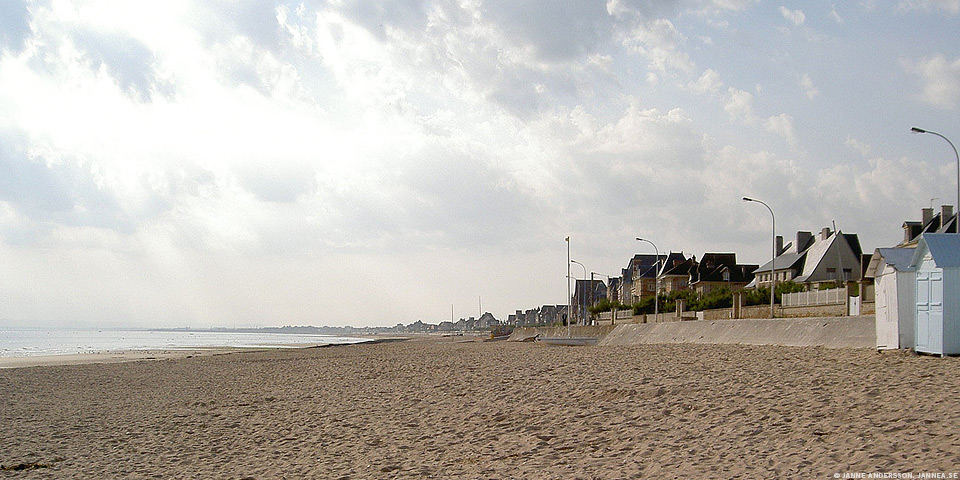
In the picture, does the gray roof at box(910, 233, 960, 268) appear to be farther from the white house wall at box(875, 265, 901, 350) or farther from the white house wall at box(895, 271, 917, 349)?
the white house wall at box(875, 265, 901, 350)

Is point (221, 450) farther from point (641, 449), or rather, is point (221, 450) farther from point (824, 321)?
point (824, 321)

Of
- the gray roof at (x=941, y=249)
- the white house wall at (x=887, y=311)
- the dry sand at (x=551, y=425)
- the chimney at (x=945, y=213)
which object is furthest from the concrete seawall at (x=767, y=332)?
the chimney at (x=945, y=213)

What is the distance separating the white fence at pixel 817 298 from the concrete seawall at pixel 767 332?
533 cm


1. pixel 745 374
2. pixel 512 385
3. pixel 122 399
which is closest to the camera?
pixel 745 374

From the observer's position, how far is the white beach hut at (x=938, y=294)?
16.0 metres

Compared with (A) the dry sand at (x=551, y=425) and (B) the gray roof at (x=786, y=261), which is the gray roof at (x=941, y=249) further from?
(B) the gray roof at (x=786, y=261)

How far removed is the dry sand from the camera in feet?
30.7

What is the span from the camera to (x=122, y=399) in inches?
894

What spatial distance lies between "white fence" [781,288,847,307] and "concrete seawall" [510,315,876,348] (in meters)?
5.33

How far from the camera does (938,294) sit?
53.7 feet

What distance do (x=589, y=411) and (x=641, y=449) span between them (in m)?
3.20

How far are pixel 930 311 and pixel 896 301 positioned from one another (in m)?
1.04

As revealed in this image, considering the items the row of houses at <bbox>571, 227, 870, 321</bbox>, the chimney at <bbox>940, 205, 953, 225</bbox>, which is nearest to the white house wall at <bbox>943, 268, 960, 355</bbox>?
the row of houses at <bbox>571, 227, 870, 321</bbox>

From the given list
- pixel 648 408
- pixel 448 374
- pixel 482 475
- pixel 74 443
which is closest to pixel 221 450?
pixel 74 443
